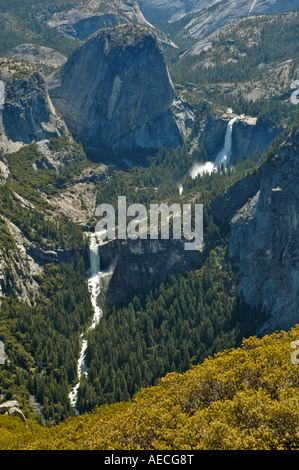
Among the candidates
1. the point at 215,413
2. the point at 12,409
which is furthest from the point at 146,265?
the point at 215,413

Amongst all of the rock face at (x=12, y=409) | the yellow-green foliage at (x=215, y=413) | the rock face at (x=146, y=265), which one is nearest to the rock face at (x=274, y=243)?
the rock face at (x=146, y=265)

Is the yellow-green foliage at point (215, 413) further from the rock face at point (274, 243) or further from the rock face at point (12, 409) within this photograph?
the rock face at point (274, 243)

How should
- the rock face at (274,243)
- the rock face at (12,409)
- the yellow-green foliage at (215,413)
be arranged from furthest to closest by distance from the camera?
the rock face at (274,243), the rock face at (12,409), the yellow-green foliage at (215,413)

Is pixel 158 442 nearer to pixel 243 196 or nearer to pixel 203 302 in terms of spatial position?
pixel 203 302

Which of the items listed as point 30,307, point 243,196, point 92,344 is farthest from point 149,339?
point 243,196

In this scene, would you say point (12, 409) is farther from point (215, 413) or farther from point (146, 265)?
point (146, 265)
